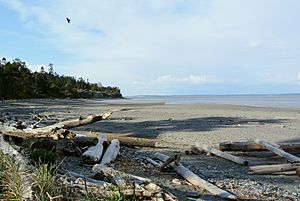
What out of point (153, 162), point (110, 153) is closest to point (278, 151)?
point (153, 162)

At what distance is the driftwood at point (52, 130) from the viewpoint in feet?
33.6

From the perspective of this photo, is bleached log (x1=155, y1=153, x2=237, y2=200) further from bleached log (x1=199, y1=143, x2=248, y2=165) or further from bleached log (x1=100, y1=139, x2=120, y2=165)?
bleached log (x1=199, y1=143, x2=248, y2=165)

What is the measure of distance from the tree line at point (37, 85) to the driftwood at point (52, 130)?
5225 cm

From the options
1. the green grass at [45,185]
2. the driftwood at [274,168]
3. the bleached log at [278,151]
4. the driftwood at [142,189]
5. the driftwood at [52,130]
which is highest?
the driftwood at [52,130]

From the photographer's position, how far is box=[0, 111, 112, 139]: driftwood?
10.2 meters

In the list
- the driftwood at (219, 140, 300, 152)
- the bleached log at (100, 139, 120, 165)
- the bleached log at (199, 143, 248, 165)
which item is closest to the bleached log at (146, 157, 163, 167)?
the bleached log at (100, 139, 120, 165)

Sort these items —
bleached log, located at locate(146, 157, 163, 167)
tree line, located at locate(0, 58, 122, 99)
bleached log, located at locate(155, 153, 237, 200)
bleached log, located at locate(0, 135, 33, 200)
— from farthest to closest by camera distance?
tree line, located at locate(0, 58, 122, 99), bleached log, located at locate(146, 157, 163, 167), bleached log, located at locate(155, 153, 237, 200), bleached log, located at locate(0, 135, 33, 200)

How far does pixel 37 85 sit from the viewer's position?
7081cm

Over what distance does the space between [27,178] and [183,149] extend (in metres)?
7.50

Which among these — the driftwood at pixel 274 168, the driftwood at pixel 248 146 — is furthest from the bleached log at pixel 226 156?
the driftwood at pixel 274 168

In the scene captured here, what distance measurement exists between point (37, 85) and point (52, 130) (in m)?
63.1

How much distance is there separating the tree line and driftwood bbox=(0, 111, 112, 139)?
52248mm

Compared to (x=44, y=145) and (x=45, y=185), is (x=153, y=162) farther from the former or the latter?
(x=45, y=185)

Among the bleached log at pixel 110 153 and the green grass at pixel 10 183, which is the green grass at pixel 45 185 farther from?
the bleached log at pixel 110 153
